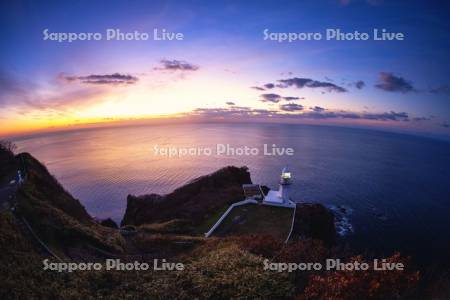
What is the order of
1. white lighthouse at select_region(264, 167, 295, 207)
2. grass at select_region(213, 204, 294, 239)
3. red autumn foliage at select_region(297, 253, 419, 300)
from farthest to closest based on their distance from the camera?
white lighthouse at select_region(264, 167, 295, 207), grass at select_region(213, 204, 294, 239), red autumn foliage at select_region(297, 253, 419, 300)

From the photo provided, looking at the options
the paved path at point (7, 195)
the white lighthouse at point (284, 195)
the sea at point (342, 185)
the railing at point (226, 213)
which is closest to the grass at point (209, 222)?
the railing at point (226, 213)

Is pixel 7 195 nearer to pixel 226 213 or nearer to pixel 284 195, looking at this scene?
pixel 226 213

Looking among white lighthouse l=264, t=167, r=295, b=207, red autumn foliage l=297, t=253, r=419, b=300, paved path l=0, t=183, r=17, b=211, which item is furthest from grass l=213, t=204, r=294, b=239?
paved path l=0, t=183, r=17, b=211

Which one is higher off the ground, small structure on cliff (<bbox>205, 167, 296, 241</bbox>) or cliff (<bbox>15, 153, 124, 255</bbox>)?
cliff (<bbox>15, 153, 124, 255</bbox>)

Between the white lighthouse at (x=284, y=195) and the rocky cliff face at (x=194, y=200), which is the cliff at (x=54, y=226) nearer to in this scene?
the rocky cliff face at (x=194, y=200)

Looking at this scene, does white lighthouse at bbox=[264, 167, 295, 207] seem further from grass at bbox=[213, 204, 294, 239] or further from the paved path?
the paved path
